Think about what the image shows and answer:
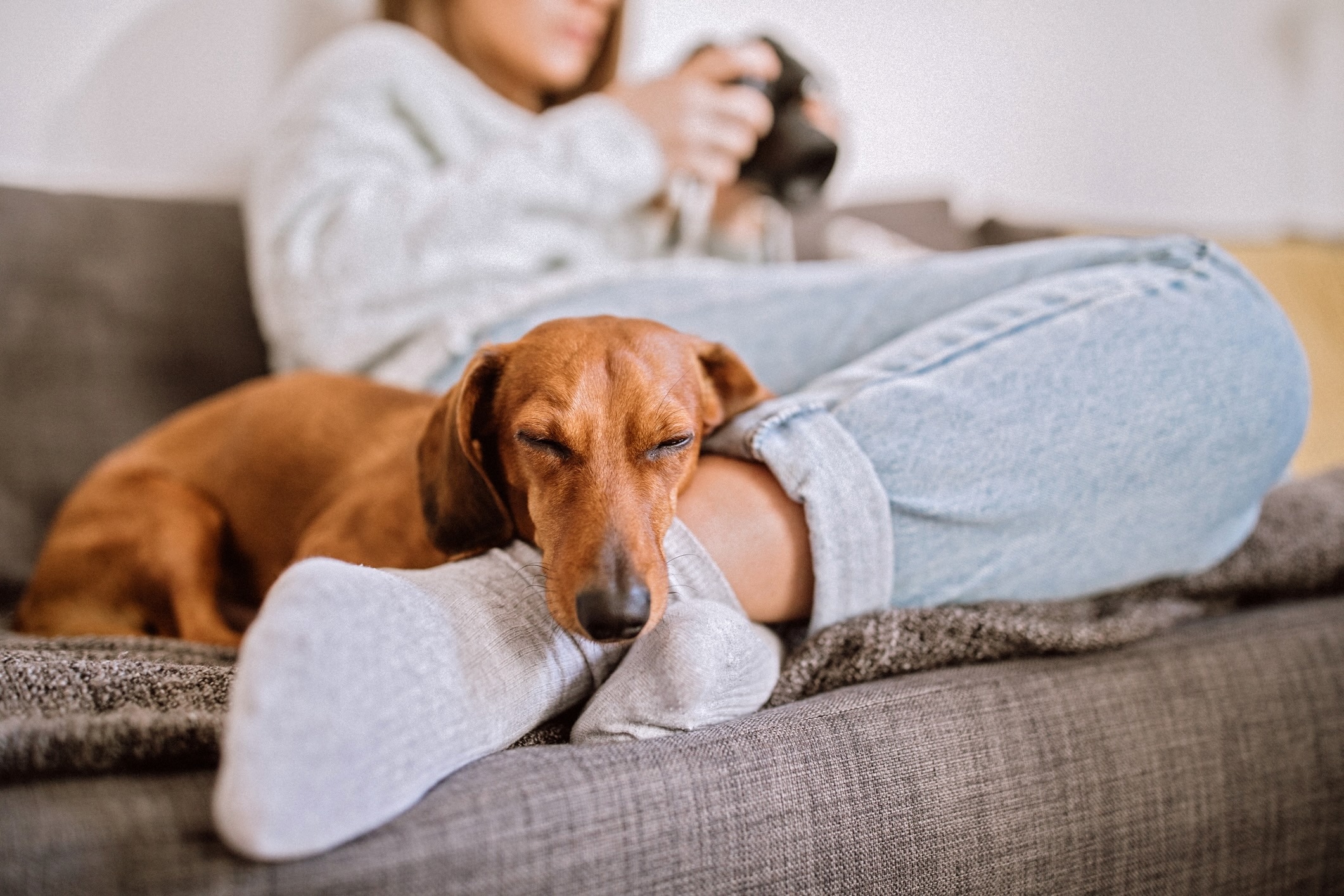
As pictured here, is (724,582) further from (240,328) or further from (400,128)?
(240,328)

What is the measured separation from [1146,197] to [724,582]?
3174 millimetres

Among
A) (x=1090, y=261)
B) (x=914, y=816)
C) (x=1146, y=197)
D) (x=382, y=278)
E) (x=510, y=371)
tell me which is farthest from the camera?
(x=1146, y=197)

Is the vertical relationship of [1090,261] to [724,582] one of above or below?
above

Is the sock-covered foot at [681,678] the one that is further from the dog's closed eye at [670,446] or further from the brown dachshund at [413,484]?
the dog's closed eye at [670,446]

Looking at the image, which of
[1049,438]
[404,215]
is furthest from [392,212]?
[1049,438]

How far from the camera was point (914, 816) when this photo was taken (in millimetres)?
751

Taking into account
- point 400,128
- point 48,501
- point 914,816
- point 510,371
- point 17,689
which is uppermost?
point 400,128

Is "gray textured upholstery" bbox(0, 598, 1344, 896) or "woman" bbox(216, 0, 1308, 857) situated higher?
"woman" bbox(216, 0, 1308, 857)

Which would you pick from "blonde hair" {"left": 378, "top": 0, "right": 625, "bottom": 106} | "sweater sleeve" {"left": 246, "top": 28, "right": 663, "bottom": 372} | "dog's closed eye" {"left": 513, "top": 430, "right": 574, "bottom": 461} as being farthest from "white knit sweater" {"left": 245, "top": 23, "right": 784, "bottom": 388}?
"dog's closed eye" {"left": 513, "top": 430, "right": 574, "bottom": 461}

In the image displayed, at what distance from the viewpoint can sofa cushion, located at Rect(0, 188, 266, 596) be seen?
1415 mm

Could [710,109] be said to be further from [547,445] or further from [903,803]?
[903,803]

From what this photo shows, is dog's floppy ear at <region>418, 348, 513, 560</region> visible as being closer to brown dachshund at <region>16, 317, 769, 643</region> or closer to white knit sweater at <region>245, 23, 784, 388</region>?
brown dachshund at <region>16, 317, 769, 643</region>

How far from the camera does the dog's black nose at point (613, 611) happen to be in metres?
0.70

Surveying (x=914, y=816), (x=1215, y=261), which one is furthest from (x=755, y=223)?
(x=914, y=816)
